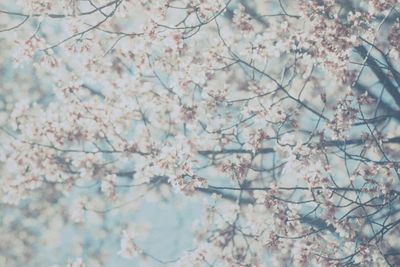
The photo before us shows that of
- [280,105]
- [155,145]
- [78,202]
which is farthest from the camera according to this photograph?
[78,202]

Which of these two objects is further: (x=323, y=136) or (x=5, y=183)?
(x=5, y=183)

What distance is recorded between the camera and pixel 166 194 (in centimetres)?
977

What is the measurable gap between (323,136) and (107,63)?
3472mm

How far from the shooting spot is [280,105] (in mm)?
6875

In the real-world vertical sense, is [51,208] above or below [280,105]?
above

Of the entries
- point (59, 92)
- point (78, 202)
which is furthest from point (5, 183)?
point (59, 92)

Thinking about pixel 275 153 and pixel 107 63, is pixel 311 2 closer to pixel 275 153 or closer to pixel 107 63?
pixel 275 153

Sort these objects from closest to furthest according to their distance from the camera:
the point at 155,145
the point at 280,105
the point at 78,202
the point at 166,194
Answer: the point at 280,105 → the point at 155,145 → the point at 78,202 → the point at 166,194

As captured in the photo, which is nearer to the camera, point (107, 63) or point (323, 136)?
point (323, 136)

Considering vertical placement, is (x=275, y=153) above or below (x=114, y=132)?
below

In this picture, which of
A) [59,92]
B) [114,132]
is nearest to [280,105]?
[114,132]

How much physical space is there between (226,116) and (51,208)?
5198 millimetres

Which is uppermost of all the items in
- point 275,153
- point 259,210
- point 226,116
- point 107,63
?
point 107,63

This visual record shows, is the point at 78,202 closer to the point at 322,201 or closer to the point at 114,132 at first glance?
the point at 114,132
